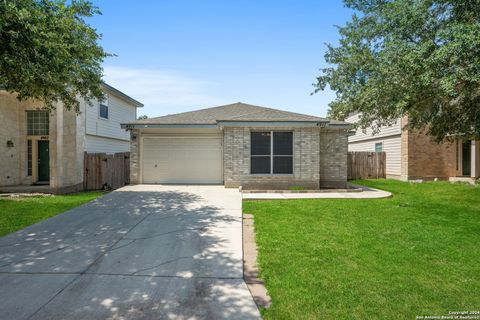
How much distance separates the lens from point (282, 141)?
1305 centimetres

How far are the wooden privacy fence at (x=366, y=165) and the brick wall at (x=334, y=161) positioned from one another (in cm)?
498

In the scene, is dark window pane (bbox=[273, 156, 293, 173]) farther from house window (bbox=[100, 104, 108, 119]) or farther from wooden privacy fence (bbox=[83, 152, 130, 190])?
house window (bbox=[100, 104, 108, 119])

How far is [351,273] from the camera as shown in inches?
170

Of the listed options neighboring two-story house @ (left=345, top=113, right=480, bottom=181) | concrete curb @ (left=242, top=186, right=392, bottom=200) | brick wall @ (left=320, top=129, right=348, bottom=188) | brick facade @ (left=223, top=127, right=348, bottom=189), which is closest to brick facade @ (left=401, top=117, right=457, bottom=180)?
neighboring two-story house @ (left=345, top=113, right=480, bottom=181)

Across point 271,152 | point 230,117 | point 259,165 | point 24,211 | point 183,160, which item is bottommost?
point 24,211

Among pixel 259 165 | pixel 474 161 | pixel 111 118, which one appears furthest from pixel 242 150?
pixel 474 161

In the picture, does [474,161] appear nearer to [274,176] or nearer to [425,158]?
[425,158]

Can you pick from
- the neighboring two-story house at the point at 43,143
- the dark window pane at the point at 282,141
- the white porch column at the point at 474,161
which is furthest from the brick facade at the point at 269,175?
the white porch column at the point at 474,161

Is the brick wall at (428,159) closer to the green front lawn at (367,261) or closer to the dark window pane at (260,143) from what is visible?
the green front lawn at (367,261)

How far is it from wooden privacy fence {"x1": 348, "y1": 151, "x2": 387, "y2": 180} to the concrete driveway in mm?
13078

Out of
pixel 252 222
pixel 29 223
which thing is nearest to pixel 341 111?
pixel 252 222

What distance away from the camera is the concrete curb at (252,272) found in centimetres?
367

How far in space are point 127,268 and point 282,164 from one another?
9.41 meters

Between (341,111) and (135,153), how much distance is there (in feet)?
32.2
